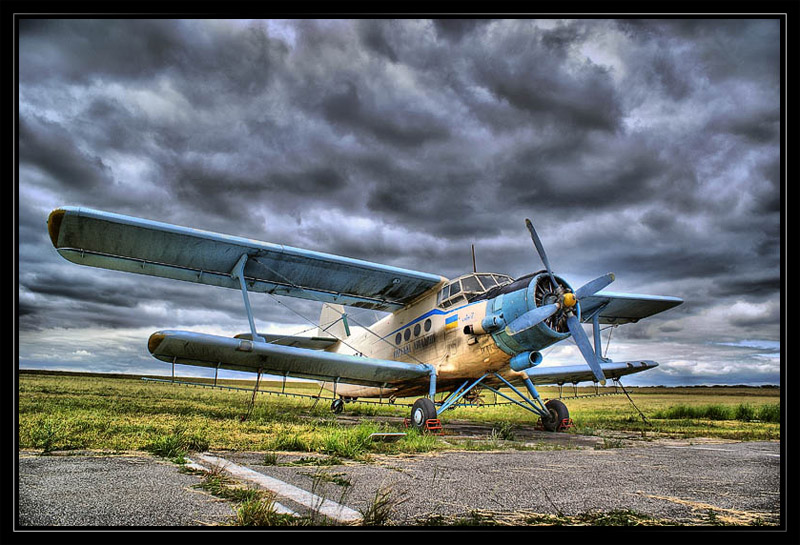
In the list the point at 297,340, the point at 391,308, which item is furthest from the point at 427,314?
the point at 297,340

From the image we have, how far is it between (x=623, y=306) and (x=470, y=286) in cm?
697

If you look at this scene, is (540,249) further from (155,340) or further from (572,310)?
(155,340)

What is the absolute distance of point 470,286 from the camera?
11.7 metres

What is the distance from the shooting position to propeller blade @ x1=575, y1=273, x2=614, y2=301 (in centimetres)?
965

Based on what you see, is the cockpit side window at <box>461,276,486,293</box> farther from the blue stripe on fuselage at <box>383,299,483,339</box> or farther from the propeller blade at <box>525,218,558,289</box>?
the propeller blade at <box>525,218,558,289</box>

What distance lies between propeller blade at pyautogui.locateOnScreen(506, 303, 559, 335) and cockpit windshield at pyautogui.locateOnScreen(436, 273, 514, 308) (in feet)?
6.54

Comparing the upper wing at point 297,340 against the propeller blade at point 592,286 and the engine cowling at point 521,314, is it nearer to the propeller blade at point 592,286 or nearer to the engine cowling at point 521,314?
the engine cowling at point 521,314

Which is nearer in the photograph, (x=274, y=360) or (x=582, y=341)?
(x=582, y=341)

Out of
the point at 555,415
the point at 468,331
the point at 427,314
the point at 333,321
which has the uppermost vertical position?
the point at 427,314

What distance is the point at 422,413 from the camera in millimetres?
9828

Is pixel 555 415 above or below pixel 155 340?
below

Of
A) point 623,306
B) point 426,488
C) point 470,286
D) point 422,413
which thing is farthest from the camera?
point 623,306

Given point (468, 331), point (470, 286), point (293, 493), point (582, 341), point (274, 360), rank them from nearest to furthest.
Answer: point (293, 493) < point (582, 341) < point (274, 360) < point (468, 331) < point (470, 286)

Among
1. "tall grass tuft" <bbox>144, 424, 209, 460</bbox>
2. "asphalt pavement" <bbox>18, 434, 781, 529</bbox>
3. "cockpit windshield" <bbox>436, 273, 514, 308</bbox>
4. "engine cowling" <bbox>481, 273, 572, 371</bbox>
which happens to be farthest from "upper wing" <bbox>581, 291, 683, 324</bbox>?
"tall grass tuft" <bbox>144, 424, 209, 460</bbox>
